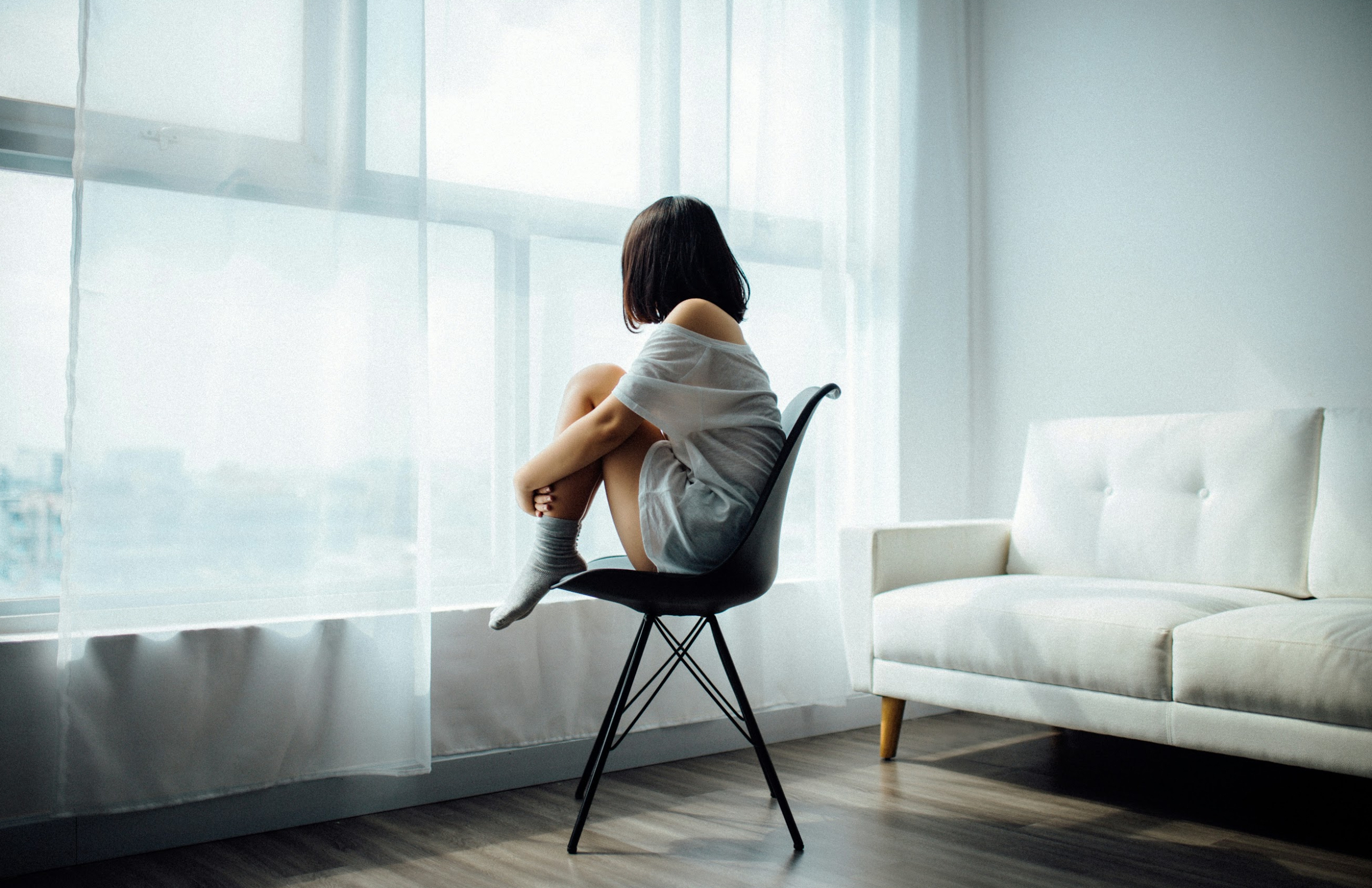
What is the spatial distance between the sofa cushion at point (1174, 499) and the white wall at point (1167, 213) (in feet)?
0.96

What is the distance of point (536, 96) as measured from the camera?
2428mm

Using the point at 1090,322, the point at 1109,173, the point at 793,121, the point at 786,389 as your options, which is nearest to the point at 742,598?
the point at 786,389

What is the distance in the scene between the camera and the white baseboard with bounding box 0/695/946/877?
179 centimetres

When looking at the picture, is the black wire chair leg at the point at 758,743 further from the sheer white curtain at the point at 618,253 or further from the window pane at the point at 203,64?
the window pane at the point at 203,64

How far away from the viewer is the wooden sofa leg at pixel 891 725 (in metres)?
2.54

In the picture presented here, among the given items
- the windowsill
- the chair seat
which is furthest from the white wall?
the windowsill

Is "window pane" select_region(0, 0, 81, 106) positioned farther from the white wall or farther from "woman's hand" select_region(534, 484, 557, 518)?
the white wall

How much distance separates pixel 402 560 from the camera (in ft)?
6.92

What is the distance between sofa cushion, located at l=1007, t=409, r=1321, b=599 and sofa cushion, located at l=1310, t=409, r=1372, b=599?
34 millimetres

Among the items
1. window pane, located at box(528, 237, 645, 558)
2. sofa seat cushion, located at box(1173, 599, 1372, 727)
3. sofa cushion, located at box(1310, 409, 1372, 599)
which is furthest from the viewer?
window pane, located at box(528, 237, 645, 558)

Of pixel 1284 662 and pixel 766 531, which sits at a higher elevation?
pixel 766 531

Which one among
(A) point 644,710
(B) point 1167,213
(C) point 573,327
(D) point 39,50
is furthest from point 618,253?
(B) point 1167,213

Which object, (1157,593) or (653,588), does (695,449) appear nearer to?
(653,588)

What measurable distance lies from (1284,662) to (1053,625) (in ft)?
1.44
